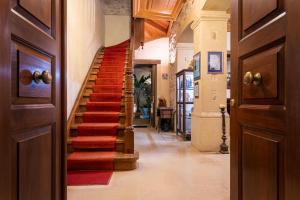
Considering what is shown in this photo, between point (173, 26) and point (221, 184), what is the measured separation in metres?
5.73

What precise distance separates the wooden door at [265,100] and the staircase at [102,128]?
2.47 meters

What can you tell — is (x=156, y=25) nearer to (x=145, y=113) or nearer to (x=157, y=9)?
(x=157, y=9)

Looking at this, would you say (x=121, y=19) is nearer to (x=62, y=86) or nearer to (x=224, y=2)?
(x=224, y=2)

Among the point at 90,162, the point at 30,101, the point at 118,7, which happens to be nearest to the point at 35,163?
the point at 30,101

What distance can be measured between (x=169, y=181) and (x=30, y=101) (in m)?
2.37

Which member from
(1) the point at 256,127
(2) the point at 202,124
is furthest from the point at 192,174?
(1) the point at 256,127

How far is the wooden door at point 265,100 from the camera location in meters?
0.77

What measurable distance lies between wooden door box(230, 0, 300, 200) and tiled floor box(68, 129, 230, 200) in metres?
1.45

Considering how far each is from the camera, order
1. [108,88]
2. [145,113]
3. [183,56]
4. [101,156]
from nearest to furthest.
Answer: [101,156] → [108,88] → [183,56] → [145,113]

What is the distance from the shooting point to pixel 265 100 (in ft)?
3.13

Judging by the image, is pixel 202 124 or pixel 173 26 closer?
pixel 202 124

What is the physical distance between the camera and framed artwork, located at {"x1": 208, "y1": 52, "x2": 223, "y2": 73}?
190 inches

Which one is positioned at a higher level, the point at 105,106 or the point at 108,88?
the point at 108,88

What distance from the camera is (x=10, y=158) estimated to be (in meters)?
0.80
